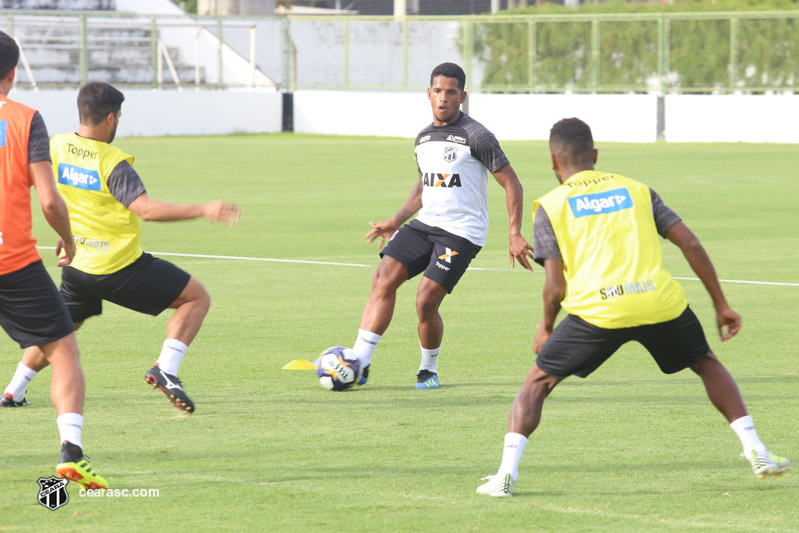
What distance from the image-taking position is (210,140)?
43438mm

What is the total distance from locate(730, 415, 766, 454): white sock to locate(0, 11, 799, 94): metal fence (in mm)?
39095

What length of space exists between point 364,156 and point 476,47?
15.6m

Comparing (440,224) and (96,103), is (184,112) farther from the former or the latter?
(96,103)

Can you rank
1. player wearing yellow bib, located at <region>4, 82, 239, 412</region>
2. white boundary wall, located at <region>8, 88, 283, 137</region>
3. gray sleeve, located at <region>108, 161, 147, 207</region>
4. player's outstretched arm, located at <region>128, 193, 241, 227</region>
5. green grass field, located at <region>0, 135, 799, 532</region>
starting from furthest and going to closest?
white boundary wall, located at <region>8, 88, 283, 137</region>, player wearing yellow bib, located at <region>4, 82, 239, 412</region>, gray sleeve, located at <region>108, 161, 147, 207</region>, player's outstretched arm, located at <region>128, 193, 241, 227</region>, green grass field, located at <region>0, 135, 799, 532</region>

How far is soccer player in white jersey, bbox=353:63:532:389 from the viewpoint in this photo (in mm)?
8539

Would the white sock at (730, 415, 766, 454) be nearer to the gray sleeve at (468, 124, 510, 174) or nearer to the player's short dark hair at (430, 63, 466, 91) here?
the gray sleeve at (468, 124, 510, 174)

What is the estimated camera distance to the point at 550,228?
5656 millimetres

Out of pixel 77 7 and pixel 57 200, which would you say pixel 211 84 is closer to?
pixel 77 7

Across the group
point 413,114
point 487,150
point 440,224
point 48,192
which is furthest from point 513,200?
point 413,114

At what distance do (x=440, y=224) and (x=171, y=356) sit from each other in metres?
2.18

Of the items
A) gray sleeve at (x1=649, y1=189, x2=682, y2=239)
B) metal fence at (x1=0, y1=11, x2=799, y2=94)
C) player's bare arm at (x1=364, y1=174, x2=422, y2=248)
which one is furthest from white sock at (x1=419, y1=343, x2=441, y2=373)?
metal fence at (x1=0, y1=11, x2=799, y2=94)

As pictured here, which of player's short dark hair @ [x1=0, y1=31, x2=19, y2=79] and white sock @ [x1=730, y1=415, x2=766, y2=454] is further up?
player's short dark hair @ [x1=0, y1=31, x2=19, y2=79]

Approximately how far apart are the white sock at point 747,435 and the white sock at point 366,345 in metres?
3.14

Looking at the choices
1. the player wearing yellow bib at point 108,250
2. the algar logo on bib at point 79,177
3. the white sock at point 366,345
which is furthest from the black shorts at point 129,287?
Result: the white sock at point 366,345
